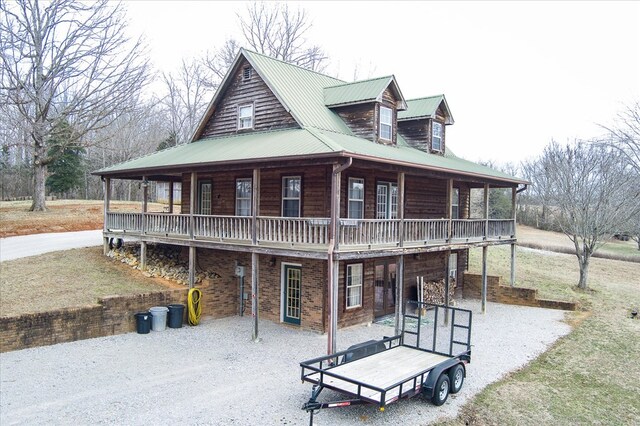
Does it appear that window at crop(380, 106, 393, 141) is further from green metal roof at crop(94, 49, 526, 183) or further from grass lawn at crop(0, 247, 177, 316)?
grass lawn at crop(0, 247, 177, 316)

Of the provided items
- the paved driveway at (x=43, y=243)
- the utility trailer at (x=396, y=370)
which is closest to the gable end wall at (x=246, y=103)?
the paved driveway at (x=43, y=243)

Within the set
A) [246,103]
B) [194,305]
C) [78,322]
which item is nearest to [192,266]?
[194,305]

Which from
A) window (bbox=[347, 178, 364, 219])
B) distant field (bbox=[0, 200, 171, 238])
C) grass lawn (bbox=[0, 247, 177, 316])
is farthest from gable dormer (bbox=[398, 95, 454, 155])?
distant field (bbox=[0, 200, 171, 238])

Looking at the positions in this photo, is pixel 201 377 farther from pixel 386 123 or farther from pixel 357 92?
pixel 357 92

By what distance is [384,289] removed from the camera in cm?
1903

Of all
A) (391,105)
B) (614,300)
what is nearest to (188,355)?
(391,105)

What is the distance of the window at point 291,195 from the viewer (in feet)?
55.8

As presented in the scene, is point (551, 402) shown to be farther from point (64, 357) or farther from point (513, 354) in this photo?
point (64, 357)

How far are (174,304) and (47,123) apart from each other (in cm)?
2043

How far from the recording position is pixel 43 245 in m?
23.2

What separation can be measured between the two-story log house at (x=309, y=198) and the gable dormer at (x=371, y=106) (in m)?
0.05

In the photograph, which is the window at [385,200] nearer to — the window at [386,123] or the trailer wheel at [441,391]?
the window at [386,123]

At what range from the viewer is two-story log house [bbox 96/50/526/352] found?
14359mm

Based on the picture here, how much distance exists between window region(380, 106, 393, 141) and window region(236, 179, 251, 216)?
5.72 meters
